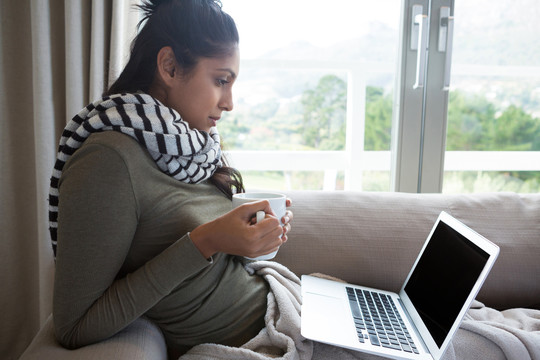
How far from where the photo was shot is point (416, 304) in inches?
39.9

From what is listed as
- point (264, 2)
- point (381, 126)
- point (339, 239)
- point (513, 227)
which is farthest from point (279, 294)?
point (264, 2)

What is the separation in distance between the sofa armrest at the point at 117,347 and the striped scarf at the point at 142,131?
22 centimetres

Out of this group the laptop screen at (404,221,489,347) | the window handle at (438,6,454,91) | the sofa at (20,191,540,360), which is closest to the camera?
the laptop screen at (404,221,489,347)

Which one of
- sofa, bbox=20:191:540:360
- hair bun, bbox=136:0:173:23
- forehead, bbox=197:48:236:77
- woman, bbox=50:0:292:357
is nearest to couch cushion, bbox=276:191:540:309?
sofa, bbox=20:191:540:360

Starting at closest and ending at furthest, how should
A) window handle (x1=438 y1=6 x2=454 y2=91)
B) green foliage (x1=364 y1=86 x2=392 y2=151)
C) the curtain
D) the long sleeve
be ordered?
1. the long sleeve
2. the curtain
3. window handle (x1=438 y1=6 x2=454 y2=91)
4. green foliage (x1=364 y1=86 x2=392 y2=151)

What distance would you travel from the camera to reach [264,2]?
1985mm

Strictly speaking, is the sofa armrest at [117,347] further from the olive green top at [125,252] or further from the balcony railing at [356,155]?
the balcony railing at [356,155]

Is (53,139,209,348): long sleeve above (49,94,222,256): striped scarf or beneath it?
beneath

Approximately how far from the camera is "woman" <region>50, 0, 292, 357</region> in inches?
28.4

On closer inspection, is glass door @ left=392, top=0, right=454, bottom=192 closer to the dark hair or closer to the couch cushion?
the couch cushion

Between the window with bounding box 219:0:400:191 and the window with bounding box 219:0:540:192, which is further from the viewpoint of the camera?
the window with bounding box 219:0:400:191

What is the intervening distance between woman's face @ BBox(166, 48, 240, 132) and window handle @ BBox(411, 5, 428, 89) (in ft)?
3.73

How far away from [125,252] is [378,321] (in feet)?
1.92

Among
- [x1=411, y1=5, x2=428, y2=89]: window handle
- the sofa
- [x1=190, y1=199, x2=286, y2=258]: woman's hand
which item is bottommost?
the sofa
